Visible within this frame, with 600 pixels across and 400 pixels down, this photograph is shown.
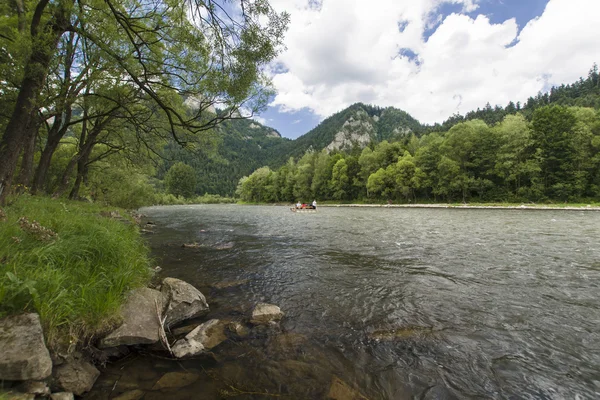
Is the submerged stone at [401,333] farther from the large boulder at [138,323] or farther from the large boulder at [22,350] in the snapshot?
the large boulder at [22,350]

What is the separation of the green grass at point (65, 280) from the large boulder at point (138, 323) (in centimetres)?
18

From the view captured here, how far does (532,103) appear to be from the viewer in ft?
462

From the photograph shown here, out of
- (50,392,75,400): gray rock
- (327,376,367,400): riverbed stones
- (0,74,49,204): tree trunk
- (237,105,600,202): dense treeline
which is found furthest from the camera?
(237,105,600,202): dense treeline

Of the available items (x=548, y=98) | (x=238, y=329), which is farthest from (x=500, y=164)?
(x=548, y=98)

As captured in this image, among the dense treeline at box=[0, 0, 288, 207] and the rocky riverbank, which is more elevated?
the dense treeline at box=[0, 0, 288, 207]

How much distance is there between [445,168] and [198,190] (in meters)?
168

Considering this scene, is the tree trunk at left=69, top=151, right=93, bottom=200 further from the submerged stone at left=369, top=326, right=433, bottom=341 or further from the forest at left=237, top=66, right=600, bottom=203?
the forest at left=237, top=66, right=600, bottom=203

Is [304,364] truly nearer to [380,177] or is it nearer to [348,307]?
[348,307]

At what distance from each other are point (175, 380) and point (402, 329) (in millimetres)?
4250

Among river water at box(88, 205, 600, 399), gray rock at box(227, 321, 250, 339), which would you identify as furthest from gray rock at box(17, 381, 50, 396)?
gray rock at box(227, 321, 250, 339)

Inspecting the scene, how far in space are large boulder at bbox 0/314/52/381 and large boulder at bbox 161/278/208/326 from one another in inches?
96.2

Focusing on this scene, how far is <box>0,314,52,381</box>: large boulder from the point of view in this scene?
2584 mm

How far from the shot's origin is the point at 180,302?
226 inches

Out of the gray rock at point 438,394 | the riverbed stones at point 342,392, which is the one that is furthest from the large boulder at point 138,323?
the gray rock at point 438,394
